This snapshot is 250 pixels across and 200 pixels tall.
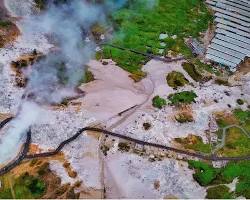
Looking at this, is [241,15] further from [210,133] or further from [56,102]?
[56,102]

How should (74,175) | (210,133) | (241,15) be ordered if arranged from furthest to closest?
(241,15), (210,133), (74,175)

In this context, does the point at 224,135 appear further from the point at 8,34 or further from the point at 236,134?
the point at 8,34

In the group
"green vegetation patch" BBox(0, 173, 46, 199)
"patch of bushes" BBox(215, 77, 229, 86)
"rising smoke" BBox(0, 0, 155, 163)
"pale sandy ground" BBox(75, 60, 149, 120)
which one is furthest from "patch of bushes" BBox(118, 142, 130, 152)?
"patch of bushes" BBox(215, 77, 229, 86)

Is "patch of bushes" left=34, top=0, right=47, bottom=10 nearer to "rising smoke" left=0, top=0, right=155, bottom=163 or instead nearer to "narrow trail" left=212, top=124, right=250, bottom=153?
"rising smoke" left=0, top=0, right=155, bottom=163

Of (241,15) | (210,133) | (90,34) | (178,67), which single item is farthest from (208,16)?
(210,133)

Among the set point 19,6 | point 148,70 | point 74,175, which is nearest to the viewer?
point 74,175

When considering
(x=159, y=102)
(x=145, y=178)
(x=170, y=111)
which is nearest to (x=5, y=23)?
(x=159, y=102)

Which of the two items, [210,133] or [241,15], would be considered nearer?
[210,133]
